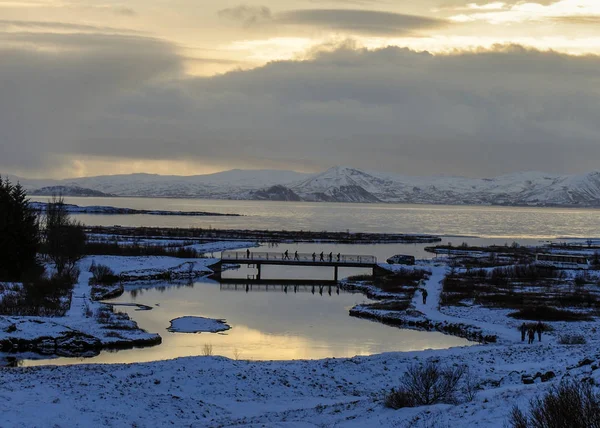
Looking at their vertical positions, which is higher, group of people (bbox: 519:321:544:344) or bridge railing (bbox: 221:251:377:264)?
bridge railing (bbox: 221:251:377:264)

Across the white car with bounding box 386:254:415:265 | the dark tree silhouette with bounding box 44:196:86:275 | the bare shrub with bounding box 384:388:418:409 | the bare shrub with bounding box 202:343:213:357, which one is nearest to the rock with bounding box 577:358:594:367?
the bare shrub with bounding box 384:388:418:409

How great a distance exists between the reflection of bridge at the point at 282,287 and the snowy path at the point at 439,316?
26.7 feet

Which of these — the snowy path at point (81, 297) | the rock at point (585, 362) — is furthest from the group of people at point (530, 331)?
the snowy path at point (81, 297)

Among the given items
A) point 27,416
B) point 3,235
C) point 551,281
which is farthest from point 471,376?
point 551,281

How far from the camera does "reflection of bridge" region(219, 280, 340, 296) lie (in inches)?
2397

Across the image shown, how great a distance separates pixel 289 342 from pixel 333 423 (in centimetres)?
1639

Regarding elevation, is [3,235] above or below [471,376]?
above

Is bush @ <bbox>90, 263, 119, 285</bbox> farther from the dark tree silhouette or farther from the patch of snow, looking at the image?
the patch of snow

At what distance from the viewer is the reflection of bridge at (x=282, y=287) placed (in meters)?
60.9

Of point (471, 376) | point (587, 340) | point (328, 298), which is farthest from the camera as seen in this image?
point (328, 298)

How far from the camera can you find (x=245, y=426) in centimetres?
2072

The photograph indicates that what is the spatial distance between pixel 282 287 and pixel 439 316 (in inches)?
837

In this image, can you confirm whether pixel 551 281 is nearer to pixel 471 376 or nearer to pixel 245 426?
pixel 471 376

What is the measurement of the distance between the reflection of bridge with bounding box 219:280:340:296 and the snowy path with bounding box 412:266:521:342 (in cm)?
815
